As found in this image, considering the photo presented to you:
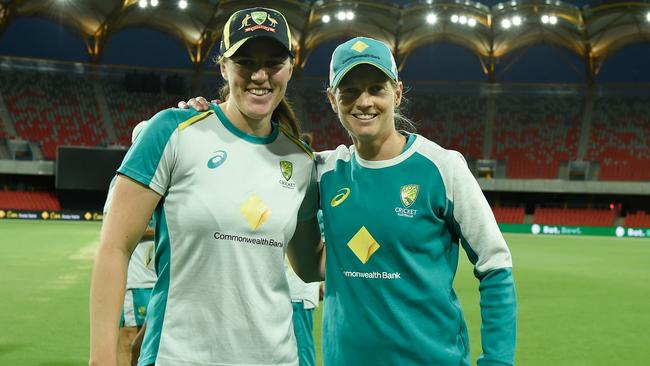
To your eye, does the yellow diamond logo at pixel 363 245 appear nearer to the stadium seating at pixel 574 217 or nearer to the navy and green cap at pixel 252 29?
the navy and green cap at pixel 252 29

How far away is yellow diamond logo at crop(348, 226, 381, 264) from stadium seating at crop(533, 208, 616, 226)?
135 feet

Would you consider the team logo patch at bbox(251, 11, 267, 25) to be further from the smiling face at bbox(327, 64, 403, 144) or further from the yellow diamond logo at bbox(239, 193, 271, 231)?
the yellow diamond logo at bbox(239, 193, 271, 231)

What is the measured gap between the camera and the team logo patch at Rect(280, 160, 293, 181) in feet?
9.22

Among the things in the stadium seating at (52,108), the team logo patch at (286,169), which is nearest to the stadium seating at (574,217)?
the stadium seating at (52,108)

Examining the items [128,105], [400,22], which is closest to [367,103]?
[400,22]

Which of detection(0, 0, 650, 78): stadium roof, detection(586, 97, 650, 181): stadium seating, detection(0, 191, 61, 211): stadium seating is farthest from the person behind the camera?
detection(586, 97, 650, 181): stadium seating

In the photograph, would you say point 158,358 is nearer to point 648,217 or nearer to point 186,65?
point 648,217

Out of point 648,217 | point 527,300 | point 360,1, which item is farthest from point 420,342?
point 648,217

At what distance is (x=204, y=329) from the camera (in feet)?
8.27

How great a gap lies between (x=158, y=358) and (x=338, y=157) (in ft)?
3.89

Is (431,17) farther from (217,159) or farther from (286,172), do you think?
(217,159)

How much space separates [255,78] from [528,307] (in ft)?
31.9

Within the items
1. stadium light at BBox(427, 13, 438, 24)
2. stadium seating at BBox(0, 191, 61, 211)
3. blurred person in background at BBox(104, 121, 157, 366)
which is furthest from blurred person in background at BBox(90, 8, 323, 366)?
stadium light at BBox(427, 13, 438, 24)

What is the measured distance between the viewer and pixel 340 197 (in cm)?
297
